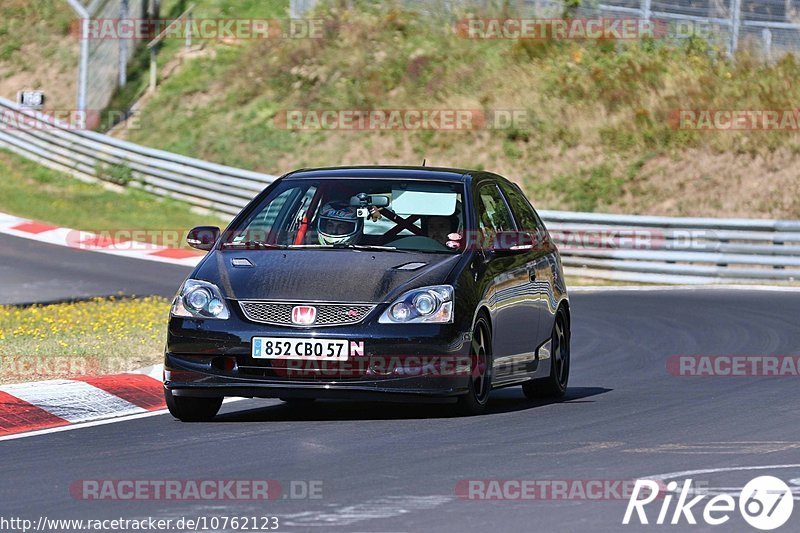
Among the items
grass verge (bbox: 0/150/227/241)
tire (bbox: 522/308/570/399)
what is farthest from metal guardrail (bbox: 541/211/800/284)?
tire (bbox: 522/308/570/399)

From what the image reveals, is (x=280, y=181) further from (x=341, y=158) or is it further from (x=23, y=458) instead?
(x=341, y=158)

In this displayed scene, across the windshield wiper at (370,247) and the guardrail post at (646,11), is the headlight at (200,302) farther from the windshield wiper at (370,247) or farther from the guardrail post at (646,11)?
the guardrail post at (646,11)

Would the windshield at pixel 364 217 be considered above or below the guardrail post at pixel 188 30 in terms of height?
below

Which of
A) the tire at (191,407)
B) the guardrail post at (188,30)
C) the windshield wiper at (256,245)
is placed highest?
the guardrail post at (188,30)

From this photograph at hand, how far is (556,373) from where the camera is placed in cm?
1128

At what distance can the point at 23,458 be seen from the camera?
314 inches

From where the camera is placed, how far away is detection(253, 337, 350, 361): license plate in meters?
9.11

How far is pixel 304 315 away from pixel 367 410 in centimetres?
126

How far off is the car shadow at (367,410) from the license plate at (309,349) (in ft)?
2.18

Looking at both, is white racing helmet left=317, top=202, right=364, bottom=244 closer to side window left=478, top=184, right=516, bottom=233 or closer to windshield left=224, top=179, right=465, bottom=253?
windshield left=224, top=179, right=465, bottom=253

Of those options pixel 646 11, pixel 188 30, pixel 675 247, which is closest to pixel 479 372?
pixel 675 247

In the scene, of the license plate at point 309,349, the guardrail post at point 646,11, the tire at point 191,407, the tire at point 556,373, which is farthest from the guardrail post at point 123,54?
the license plate at point 309,349

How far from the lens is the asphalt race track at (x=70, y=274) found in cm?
2025

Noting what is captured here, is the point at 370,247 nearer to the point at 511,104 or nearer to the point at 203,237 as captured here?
the point at 203,237
